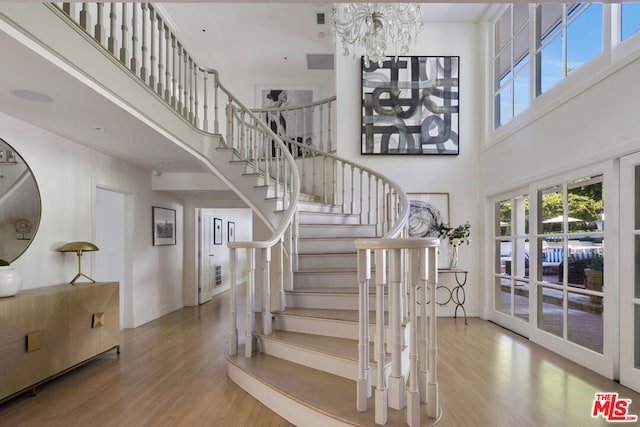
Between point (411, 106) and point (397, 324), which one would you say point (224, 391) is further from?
point (411, 106)

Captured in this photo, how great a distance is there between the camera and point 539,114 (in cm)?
414

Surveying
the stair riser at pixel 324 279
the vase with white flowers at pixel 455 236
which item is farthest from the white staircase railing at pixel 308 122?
the stair riser at pixel 324 279

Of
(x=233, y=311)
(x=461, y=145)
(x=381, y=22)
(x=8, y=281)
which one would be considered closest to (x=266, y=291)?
(x=233, y=311)

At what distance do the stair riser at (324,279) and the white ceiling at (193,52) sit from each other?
2020mm

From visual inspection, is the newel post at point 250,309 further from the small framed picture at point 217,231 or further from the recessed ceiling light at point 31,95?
the small framed picture at point 217,231

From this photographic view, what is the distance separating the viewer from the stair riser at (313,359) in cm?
262

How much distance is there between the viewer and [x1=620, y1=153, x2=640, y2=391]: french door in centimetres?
291

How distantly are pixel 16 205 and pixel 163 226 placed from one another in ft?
9.14

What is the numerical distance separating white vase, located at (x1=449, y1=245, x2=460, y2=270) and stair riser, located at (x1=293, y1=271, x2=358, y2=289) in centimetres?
225

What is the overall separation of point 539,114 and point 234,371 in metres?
4.07

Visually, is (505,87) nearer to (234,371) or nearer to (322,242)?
(322,242)

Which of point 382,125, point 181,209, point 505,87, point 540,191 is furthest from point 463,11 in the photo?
point 181,209

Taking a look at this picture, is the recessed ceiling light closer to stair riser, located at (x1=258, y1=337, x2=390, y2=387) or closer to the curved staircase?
the curved staircase

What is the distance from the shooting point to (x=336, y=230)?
184 inches
